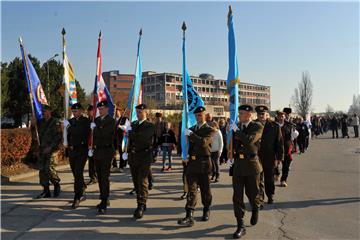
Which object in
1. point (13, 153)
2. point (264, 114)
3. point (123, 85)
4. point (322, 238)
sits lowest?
point (322, 238)

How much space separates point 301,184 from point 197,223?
4.90 metres

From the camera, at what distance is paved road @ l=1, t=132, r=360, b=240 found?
19.5 ft

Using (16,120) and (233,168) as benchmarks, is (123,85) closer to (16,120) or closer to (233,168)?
(16,120)

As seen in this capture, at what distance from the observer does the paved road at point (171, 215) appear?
595 centimetres

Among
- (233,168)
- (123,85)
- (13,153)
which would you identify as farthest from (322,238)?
(123,85)

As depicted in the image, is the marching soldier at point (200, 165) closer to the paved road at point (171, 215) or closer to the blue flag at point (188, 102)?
the paved road at point (171, 215)

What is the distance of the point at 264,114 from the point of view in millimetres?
7691

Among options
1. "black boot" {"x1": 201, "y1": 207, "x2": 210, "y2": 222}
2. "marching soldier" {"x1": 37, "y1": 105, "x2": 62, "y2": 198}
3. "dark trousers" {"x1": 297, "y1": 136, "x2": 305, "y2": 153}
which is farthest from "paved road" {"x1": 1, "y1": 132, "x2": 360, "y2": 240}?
"dark trousers" {"x1": 297, "y1": 136, "x2": 305, "y2": 153}

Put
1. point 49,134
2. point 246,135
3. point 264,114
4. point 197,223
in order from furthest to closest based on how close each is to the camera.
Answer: point 49,134
point 264,114
point 197,223
point 246,135

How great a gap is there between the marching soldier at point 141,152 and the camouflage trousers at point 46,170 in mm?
2523

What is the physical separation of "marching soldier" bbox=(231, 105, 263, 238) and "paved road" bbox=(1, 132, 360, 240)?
0.54 metres

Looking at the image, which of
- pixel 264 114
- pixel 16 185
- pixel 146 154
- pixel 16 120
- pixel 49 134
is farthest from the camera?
pixel 16 120

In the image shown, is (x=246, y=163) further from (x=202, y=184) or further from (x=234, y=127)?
(x=202, y=184)

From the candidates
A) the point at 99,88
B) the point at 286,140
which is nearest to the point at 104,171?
the point at 99,88
